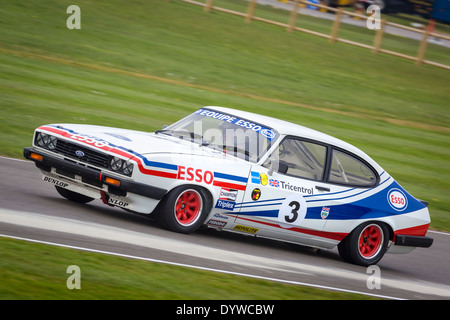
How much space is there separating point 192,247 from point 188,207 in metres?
0.55

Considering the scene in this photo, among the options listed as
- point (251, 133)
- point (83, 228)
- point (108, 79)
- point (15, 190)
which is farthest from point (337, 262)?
point (108, 79)

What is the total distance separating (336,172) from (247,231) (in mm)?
1438

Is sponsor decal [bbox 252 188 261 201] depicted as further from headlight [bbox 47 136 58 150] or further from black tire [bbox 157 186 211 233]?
headlight [bbox 47 136 58 150]

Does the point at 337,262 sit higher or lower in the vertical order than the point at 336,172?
lower

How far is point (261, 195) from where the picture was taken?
8.52 m

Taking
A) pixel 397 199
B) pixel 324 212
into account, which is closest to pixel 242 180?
pixel 324 212

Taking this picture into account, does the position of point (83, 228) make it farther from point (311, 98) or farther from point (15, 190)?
point (311, 98)

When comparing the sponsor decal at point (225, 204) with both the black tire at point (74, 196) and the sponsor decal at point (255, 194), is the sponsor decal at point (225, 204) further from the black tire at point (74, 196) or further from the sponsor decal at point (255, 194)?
the black tire at point (74, 196)

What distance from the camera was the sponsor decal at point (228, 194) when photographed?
8.20 m

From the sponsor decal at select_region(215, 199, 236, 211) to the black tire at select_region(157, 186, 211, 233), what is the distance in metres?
0.11

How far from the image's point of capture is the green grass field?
16125mm

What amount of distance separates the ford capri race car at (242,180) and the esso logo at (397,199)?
15mm

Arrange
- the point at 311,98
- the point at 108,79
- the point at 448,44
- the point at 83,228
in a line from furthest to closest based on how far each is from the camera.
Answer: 1. the point at 448,44
2. the point at 311,98
3. the point at 108,79
4. the point at 83,228

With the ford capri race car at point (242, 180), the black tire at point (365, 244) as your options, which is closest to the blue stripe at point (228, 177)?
the ford capri race car at point (242, 180)
